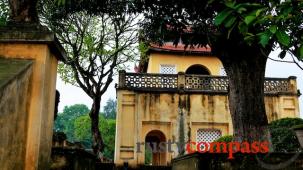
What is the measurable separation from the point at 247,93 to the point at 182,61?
52.7 feet

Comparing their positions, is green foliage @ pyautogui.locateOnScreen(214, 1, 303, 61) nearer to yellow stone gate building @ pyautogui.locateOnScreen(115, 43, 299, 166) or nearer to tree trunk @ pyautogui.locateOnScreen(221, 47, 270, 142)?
tree trunk @ pyautogui.locateOnScreen(221, 47, 270, 142)

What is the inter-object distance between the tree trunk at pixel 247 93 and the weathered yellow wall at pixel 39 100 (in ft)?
12.7

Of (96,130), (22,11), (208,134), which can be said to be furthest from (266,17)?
(208,134)

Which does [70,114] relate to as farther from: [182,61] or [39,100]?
[39,100]

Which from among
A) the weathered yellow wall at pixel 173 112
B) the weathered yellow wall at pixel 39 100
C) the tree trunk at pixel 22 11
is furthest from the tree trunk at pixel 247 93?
the weathered yellow wall at pixel 173 112

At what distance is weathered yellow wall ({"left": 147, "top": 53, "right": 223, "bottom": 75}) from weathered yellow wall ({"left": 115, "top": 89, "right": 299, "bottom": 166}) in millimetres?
4614

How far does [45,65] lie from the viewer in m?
3.62

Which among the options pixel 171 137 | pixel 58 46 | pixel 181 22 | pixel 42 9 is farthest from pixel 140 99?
pixel 58 46

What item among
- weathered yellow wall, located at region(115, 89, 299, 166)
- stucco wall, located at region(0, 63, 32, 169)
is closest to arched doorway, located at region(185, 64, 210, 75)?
weathered yellow wall, located at region(115, 89, 299, 166)

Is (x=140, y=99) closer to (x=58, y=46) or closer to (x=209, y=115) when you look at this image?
(x=209, y=115)

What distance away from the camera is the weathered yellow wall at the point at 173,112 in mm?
17562

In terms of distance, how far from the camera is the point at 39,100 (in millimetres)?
3463

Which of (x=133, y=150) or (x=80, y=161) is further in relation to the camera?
(x=133, y=150)

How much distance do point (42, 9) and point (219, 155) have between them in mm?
13578
